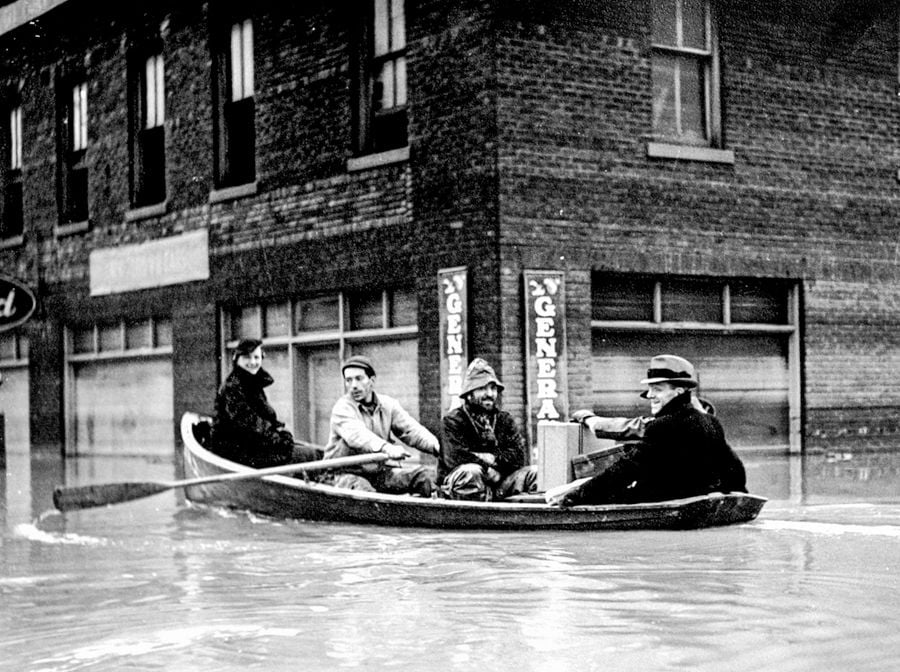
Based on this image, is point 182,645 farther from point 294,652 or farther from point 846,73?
point 846,73

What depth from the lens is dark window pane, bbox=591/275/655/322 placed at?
56.0ft

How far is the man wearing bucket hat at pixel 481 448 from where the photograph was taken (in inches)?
488

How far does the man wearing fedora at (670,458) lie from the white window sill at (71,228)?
13.6 meters

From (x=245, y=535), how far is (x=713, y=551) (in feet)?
13.6

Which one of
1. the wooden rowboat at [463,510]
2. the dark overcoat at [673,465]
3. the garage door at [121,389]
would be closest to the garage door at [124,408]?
the garage door at [121,389]

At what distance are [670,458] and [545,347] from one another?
16.7 ft

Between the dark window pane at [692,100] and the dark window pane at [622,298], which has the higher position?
the dark window pane at [692,100]

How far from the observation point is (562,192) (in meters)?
16.7

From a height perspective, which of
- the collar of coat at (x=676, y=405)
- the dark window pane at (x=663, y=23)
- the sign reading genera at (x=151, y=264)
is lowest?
the collar of coat at (x=676, y=405)

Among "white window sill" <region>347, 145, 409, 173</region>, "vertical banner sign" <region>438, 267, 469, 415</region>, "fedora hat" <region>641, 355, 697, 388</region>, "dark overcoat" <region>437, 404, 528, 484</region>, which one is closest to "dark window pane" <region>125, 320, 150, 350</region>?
"white window sill" <region>347, 145, 409, 173</region>

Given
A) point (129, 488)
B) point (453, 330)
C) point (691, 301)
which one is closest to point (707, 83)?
point (691, 301)

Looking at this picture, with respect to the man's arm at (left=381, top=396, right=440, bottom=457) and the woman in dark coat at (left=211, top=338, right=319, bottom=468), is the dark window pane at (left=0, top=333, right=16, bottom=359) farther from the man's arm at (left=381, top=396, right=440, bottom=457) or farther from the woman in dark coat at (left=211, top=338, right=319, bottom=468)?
the man's arm at (left=381, top=396, right=440, bottom=457)

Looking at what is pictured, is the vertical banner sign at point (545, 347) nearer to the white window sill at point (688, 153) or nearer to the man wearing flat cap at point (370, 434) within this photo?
the white window sill at point (688, 153)

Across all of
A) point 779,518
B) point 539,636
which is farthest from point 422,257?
point 539,636
